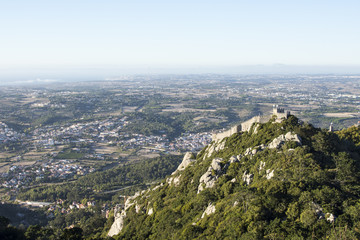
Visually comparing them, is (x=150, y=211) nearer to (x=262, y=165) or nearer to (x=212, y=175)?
(x=212, y=175)

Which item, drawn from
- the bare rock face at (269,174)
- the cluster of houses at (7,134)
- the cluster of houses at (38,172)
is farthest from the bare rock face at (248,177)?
the cluster of houses at (7,134)

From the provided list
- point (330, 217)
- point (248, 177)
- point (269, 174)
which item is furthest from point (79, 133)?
point (330, 217)

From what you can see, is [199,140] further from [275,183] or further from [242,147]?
[275,183]

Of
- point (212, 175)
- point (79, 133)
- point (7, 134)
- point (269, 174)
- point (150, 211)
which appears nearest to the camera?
point (269, 174)

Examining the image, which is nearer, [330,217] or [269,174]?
[330,217]

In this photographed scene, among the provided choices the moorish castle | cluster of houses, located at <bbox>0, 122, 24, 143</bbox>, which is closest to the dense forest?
the moorish castle

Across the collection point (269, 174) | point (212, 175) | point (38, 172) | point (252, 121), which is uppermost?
point (252, 121)
